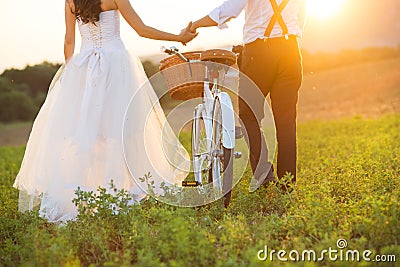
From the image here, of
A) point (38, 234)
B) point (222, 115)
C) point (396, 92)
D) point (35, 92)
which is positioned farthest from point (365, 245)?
point (35, 92)

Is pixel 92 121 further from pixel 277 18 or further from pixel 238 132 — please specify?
pixel 277 18

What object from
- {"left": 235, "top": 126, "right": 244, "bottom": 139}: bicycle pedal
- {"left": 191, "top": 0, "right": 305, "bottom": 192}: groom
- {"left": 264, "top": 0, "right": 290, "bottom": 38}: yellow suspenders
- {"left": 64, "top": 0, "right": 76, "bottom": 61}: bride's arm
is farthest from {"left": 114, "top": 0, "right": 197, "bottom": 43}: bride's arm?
{"left": 235, "top": 126, "right": 244, "bottom": 139}: bicycle pedal

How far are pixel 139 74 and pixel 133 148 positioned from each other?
2.63ft

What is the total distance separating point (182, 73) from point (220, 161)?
94cm

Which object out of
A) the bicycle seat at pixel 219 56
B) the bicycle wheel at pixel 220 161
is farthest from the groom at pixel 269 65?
the bicycle wheel at pixel 220 161

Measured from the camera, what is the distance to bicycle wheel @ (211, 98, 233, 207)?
6.91m

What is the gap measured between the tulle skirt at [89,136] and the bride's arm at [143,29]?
0.40 m

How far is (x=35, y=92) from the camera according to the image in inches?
1309

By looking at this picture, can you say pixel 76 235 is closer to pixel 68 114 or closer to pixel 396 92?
pixel 68 114

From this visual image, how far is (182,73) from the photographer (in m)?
7.31

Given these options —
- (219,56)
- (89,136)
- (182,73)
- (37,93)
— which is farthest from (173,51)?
(37,93)

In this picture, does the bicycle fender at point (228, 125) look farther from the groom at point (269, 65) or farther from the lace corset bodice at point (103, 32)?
the lace corset bodice at point (103, 32)

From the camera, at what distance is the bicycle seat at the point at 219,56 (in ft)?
23.3

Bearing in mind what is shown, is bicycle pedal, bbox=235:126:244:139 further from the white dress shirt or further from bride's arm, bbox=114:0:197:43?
bride's arm, bbox=114:0:197:43
